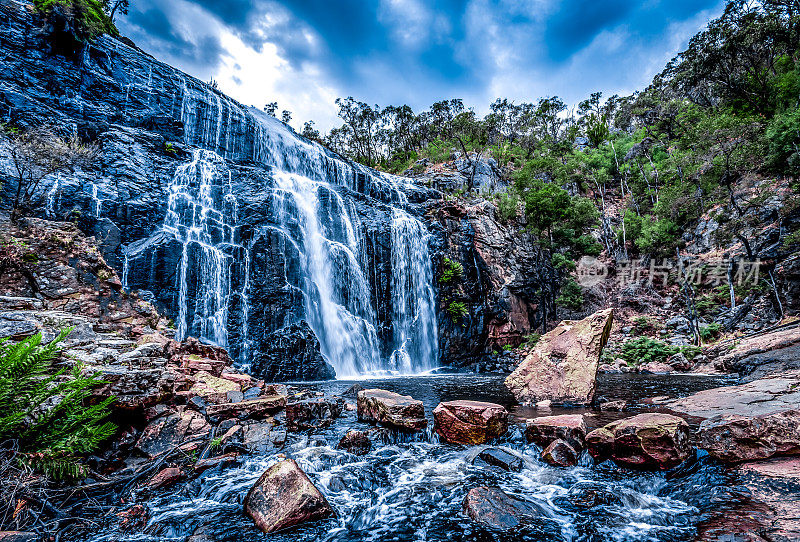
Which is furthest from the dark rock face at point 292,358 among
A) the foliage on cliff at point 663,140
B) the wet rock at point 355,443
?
the foliage on cliff at point 663,140

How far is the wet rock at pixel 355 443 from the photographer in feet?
17.4

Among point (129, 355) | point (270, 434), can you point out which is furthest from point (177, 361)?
point (270, 434)

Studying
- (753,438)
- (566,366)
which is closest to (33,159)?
(566,366)

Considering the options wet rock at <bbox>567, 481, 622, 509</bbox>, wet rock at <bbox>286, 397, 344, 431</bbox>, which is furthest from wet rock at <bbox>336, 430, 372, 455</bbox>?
wet rock at <bbox>567, 481, 622, 509</bbox>

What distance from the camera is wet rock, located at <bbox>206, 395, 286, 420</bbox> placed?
575 cm

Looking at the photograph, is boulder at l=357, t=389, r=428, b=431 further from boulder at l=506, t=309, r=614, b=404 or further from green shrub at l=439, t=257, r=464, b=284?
green shrub at l=439, t=257, r=464, b=284

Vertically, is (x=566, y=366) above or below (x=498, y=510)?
above

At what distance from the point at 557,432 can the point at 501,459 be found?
1.07 metres

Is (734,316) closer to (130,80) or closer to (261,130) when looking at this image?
(261,130)

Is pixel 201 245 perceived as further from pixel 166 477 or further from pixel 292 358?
pixel 166 477

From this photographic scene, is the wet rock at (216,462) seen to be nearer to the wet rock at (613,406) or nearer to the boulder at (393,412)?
the boulder at (393,412)

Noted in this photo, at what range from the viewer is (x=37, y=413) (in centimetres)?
295

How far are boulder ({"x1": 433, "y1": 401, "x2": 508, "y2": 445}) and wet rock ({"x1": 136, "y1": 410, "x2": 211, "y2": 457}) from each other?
3901mm

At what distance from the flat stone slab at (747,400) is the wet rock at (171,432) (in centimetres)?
909
